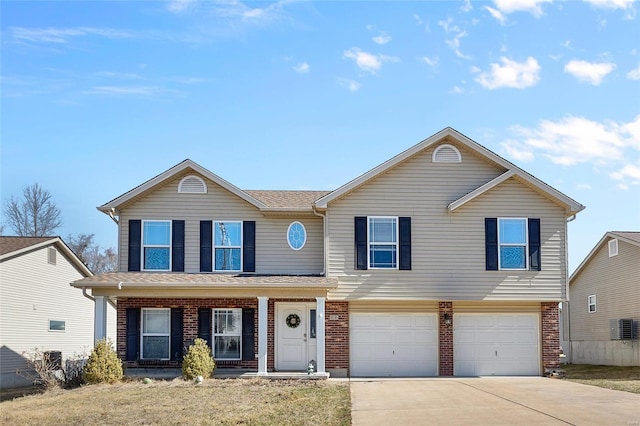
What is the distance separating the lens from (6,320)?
24500 mm

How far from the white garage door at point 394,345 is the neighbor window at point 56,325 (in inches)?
444

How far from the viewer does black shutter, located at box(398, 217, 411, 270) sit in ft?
74.1

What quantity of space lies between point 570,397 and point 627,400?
119 centimetres

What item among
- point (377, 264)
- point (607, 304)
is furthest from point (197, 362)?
point (607, 304)

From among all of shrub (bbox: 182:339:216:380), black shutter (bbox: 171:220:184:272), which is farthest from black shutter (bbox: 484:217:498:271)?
black shutter (bbox: 171:220:184:272)

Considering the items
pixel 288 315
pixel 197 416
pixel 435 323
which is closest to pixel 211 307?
pixel 288 315

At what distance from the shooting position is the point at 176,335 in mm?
22875

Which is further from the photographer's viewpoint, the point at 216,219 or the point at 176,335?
the point at 216,219

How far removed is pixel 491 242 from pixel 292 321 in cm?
649

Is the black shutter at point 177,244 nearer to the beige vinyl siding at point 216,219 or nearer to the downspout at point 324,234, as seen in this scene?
the beige vinyl siding at point 216,219

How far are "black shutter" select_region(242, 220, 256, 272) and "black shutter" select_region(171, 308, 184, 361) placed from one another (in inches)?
95.1

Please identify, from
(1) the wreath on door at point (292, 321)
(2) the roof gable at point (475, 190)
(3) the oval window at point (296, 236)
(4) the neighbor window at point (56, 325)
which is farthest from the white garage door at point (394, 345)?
(4) the neighbor window at point (56, 325)

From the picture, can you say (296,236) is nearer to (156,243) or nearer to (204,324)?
(204,324)

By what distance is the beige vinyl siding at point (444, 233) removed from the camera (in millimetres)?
22516
